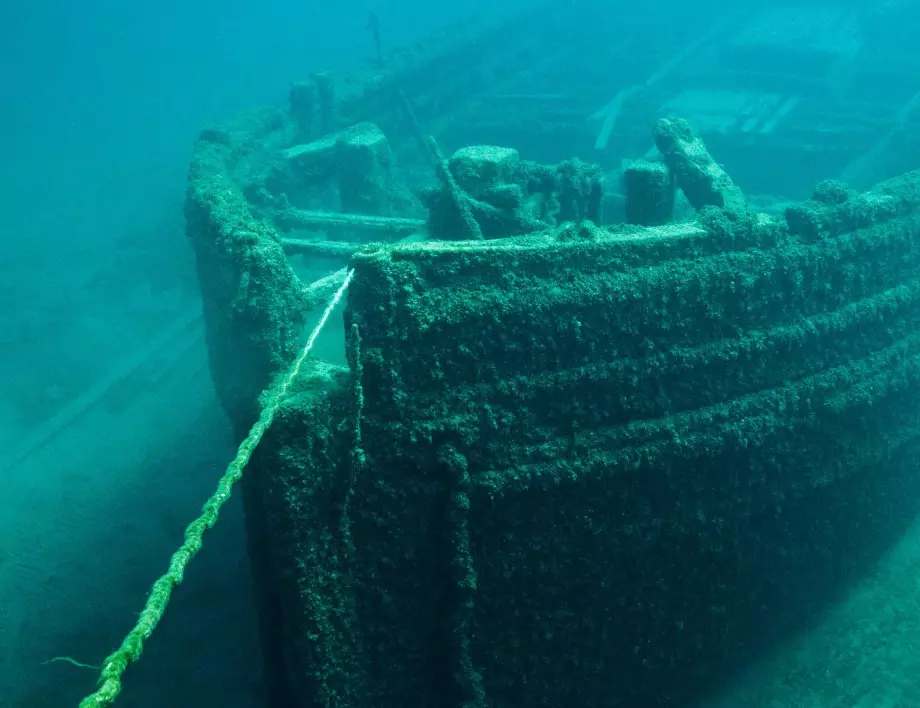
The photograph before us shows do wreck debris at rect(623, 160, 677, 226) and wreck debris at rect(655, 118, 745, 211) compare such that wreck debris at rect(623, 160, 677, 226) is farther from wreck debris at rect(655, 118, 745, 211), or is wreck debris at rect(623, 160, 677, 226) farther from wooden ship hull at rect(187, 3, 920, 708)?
wreck debris at rect(655, 118, 745, 211)

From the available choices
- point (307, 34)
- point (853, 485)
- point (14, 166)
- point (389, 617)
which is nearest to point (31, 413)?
point (389, 617)

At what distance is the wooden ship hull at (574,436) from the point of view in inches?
109

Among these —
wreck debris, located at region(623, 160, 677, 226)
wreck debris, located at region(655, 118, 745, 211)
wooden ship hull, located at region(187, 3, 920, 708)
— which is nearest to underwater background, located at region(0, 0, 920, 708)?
wooden ship hull, located at region(187, 3, 920, 708)

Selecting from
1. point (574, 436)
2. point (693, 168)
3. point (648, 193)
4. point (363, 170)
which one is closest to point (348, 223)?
point (363, 170)

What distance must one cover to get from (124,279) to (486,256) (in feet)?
35.3

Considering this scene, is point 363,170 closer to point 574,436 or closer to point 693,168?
point 693,168

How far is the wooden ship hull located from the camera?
2770mm

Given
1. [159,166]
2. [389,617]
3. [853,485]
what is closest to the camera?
[389,617]

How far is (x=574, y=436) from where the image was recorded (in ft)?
9.91

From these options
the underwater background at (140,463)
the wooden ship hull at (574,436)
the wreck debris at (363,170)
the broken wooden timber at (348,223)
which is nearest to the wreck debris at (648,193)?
the wooden ship hull at (574,436)

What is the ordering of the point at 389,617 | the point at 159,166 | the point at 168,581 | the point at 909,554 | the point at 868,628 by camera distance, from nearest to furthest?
the point at 168,581 → the point at 389,617 → the point at 868,628 → the point at 909,554 → the point at 159,166

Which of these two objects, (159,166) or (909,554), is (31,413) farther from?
(159,166)

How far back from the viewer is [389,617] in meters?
2.81

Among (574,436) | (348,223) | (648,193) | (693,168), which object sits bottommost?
(574,436)
